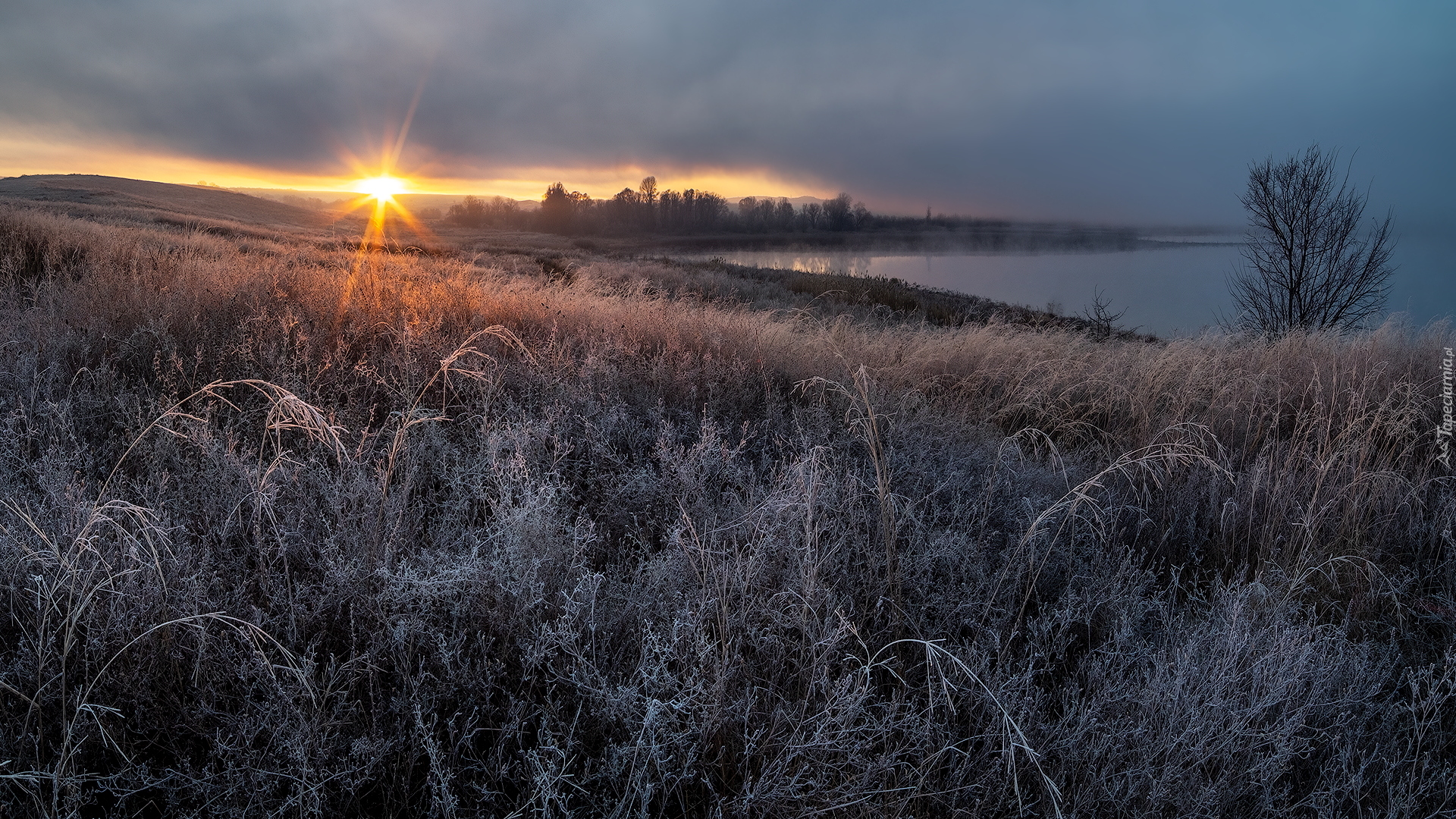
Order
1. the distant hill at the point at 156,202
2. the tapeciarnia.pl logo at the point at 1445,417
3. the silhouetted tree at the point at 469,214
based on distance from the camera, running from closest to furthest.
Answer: the tapeciarnia.pl logo at the point at 1445,417 < the distant hill at the point at 156,202 < the silhouetted tree at the point at 469,214

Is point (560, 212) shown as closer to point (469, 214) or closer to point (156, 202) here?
point (469, 214)

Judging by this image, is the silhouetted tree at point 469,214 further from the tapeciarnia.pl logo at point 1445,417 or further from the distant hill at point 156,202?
the tapeciarnia.pl logo at point 1445,417

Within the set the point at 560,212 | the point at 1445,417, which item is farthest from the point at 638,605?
the point at 560,212

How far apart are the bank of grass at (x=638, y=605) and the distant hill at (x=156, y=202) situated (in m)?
24.0

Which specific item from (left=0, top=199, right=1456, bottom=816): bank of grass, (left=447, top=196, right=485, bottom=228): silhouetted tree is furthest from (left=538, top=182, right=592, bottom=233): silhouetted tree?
(left=0, top=199, right=1456, bottom=816): bank of grass

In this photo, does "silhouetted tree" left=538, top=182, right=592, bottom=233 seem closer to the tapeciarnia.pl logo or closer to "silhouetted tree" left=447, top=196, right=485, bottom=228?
"silhouetted tree" left=447, top=196, right=485, bottom=228

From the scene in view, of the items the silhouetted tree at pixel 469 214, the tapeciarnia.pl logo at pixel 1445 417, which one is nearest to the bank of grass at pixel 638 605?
the tapeciarnia.pl logo at pixel 1445 417

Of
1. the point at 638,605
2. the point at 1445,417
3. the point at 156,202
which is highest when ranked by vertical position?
the point at 156,202

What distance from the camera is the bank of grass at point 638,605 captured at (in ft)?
5.41

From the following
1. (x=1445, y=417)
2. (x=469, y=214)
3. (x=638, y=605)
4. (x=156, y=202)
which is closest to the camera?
(x=638, y=605)

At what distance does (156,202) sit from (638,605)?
43.8 metres

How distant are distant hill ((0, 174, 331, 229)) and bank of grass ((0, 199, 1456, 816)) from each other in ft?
78.7

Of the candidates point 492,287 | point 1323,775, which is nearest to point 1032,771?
point 1323,775

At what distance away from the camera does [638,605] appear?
2.06 meters
